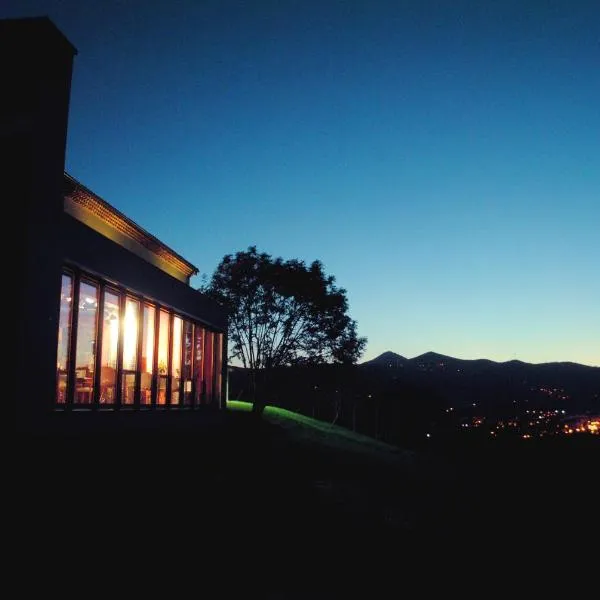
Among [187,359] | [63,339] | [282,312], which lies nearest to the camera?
[63,339]

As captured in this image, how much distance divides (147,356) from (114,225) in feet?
15.8

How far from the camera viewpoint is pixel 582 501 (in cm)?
1891

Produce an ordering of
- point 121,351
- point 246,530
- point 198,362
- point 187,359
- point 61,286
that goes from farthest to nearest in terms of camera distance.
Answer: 1. point 198,362
2. point 187,359
3. point 121,351
4. point 61,286
5. point 246,530

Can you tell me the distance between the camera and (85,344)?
10.9m

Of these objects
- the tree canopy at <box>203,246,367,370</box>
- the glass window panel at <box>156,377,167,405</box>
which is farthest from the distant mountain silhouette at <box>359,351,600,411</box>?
the glass window panel at <box>156,377,167,405</box>

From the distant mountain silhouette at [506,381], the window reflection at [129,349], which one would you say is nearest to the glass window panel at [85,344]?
the window reflection at [129,349]

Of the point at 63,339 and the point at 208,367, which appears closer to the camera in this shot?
the point at 63,339

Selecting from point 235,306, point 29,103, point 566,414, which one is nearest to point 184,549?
point 29,103

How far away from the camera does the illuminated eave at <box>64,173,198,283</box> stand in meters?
14.6

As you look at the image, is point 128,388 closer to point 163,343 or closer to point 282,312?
point 163,343

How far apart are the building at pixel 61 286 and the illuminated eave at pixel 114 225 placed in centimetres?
7

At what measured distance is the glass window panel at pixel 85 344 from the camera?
420 inches

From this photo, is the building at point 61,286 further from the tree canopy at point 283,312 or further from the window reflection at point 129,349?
the tree canopy at point 283,312

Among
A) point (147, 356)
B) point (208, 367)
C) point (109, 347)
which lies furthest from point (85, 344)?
point (208, 367)
